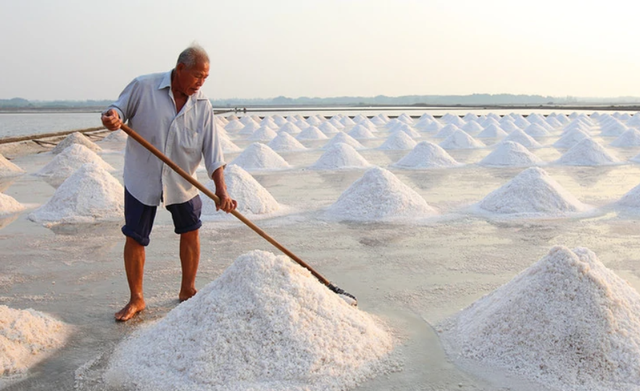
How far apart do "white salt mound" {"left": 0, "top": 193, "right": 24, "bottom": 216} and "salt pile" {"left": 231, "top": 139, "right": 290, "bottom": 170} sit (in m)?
3.45

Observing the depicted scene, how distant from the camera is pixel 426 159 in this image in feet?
27.2

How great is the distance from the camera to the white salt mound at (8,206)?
194 inches

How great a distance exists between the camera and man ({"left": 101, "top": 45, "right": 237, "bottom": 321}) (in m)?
2.24

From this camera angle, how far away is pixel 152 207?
7.80 feet

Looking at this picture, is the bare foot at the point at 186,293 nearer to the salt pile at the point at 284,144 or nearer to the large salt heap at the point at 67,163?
the large salt heap at the point at 67,163

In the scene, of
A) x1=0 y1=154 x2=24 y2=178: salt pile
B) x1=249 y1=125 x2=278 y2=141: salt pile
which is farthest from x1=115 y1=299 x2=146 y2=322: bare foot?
x1=249 y1=125 x2=278 y2=141: salt pile

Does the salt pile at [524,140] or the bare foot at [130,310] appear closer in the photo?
the bare foot at [130,310]

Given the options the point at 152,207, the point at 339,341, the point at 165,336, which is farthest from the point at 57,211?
→ the point at 339,341

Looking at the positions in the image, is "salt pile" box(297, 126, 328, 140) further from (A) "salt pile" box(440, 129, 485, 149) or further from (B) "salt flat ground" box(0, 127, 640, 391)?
(B) "salt flat ground" box(0, 127, 640, 391)

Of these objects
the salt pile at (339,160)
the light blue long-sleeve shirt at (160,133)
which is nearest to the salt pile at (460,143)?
the salt pile at (339,160)

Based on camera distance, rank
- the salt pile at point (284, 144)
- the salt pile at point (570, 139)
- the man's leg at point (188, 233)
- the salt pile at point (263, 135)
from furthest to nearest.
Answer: the salt pile at point (263, 135), the salt pile at point (570, 139), the salt pile at point (284, 144), the man's leg at point (188, 233)

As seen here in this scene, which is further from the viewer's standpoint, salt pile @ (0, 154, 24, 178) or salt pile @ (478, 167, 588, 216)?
salt pile @ (0, 154, 24, 178)

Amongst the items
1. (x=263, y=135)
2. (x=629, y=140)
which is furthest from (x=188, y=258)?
(x=263, y=135)

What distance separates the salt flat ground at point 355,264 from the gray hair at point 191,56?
1.13 m
